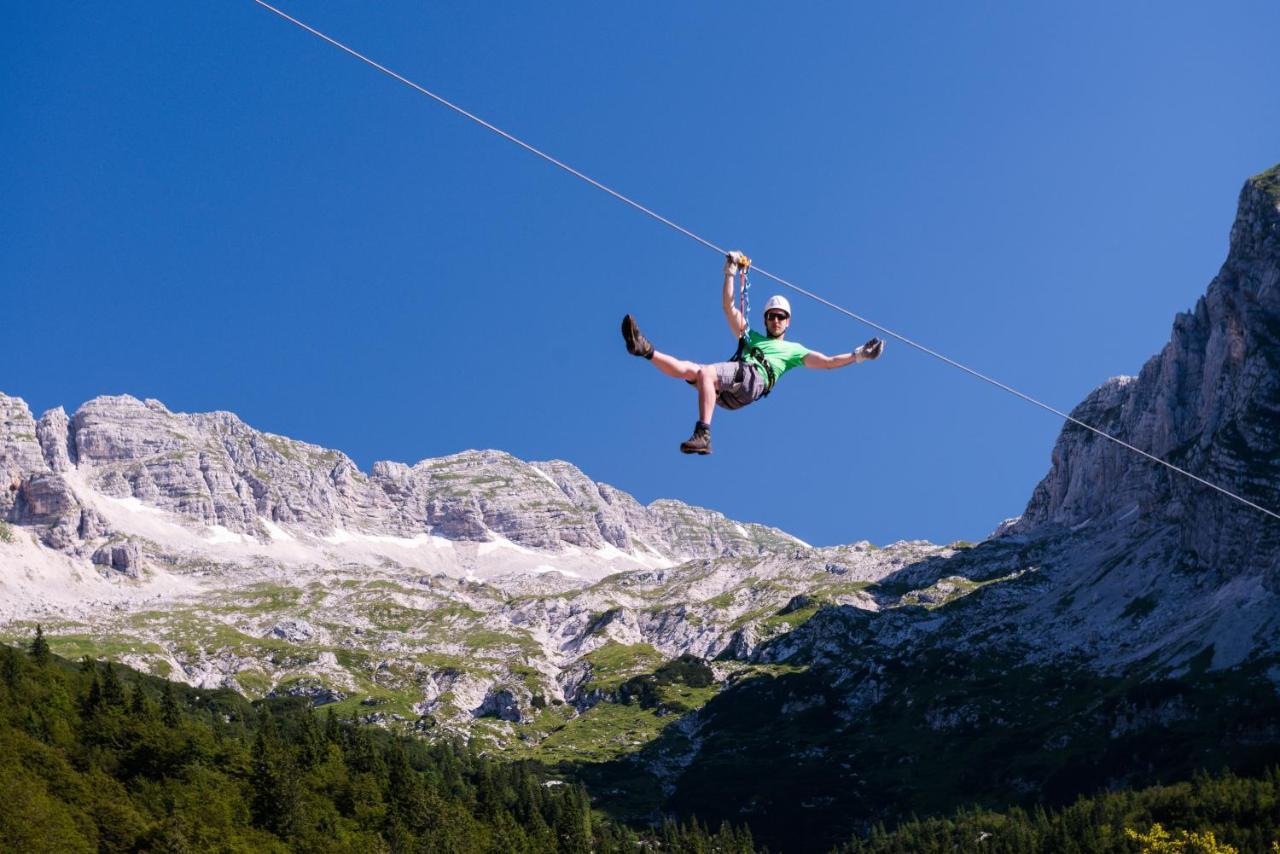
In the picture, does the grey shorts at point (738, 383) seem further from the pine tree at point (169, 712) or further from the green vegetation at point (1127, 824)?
the pine tree at point (169, 712)

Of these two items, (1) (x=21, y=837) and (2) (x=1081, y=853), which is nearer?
(1) (x=21, y=837)

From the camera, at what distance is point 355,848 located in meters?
133

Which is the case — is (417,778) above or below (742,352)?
below

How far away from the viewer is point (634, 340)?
2377 centimetres

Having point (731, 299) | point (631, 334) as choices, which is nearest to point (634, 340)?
point (631, 334)

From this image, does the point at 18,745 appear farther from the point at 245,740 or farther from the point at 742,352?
the point at 742,352

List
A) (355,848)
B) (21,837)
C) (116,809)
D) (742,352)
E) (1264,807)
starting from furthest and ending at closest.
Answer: (1264,807) < (355,848) < (116,809) < (21,837) < (742,352)

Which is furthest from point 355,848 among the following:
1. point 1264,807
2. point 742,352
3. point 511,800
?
point 742,352

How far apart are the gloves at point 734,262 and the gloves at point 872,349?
3299mm

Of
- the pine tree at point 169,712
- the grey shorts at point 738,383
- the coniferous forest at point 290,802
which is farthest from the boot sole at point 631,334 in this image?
→ the pine tree at point 169,712

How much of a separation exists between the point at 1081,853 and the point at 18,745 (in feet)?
419

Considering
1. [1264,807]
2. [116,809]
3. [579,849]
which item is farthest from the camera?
[579,849]

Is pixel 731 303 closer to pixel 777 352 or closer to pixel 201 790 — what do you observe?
pixel 777 352

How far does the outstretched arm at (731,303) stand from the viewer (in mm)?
24469
